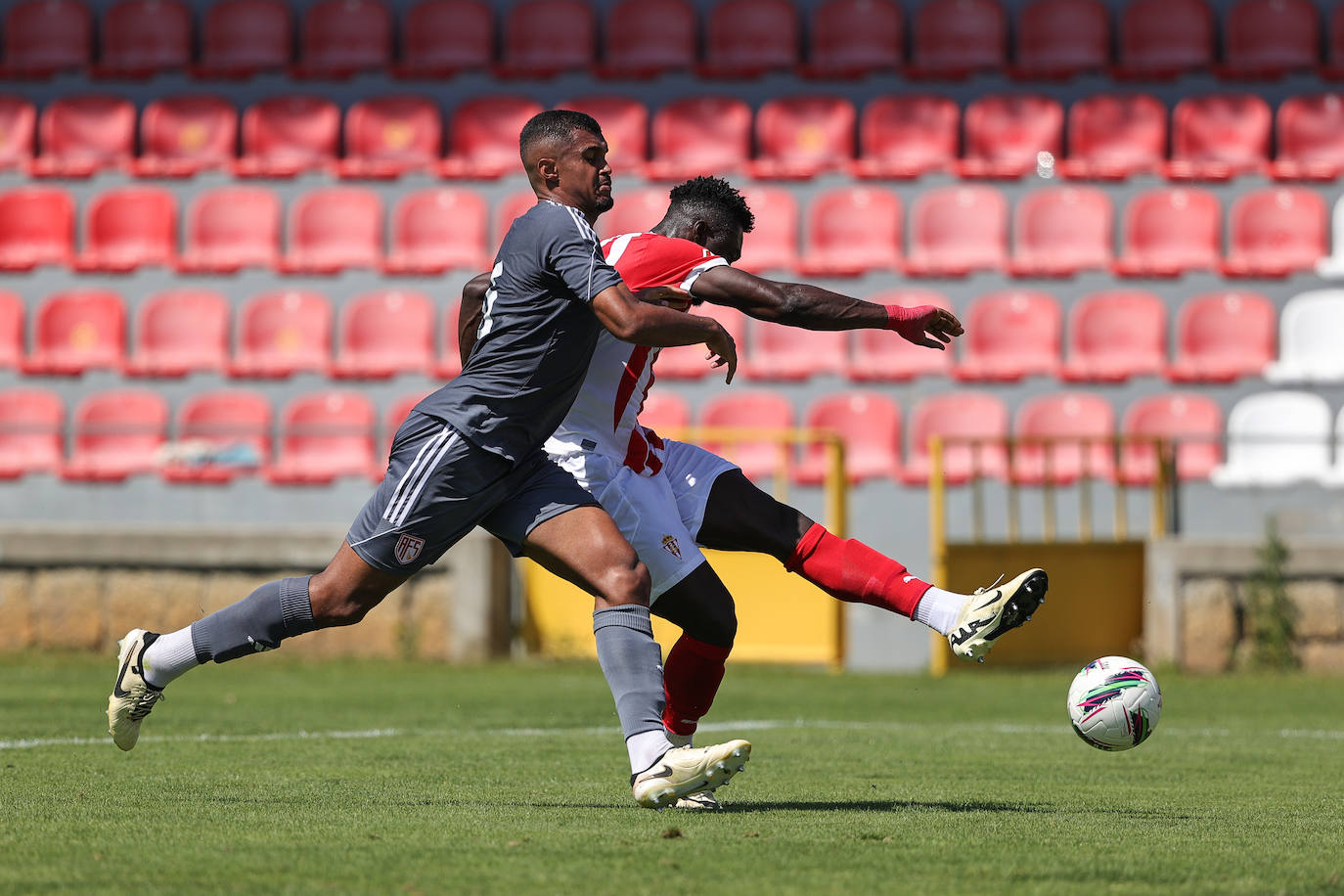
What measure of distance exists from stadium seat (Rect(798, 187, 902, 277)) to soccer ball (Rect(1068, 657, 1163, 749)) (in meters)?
10.4

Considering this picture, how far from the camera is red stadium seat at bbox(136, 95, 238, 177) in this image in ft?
58.2

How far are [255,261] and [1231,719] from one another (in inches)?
421

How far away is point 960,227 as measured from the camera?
16.2 m

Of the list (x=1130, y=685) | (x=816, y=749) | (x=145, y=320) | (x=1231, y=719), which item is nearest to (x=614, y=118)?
(x=145, y=320)

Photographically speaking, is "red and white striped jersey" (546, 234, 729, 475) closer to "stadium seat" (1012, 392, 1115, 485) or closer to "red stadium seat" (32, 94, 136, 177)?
"stadium seat" (1012, 392, 1115, 485)

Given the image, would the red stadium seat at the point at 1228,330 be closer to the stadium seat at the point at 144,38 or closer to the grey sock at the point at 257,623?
the stadium seat at the point at 144,38

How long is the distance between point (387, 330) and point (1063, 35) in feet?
23.2

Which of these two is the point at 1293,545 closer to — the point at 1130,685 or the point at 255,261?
the point at 1130,685

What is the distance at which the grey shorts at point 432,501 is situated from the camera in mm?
5086

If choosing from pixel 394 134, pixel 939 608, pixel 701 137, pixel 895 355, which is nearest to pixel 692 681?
pixel 939 608

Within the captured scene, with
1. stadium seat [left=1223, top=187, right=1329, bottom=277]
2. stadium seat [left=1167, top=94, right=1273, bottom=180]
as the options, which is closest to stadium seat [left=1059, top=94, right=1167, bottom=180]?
stadium seat [left=1167, top=94, right=1273, bottom=180]

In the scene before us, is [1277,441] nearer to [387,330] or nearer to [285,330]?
[387,330]

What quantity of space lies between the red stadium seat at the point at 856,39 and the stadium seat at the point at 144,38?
647 cm

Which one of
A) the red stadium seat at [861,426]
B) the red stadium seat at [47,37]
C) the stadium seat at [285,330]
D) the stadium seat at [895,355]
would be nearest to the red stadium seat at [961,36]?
the stadium seat at [895,355]
